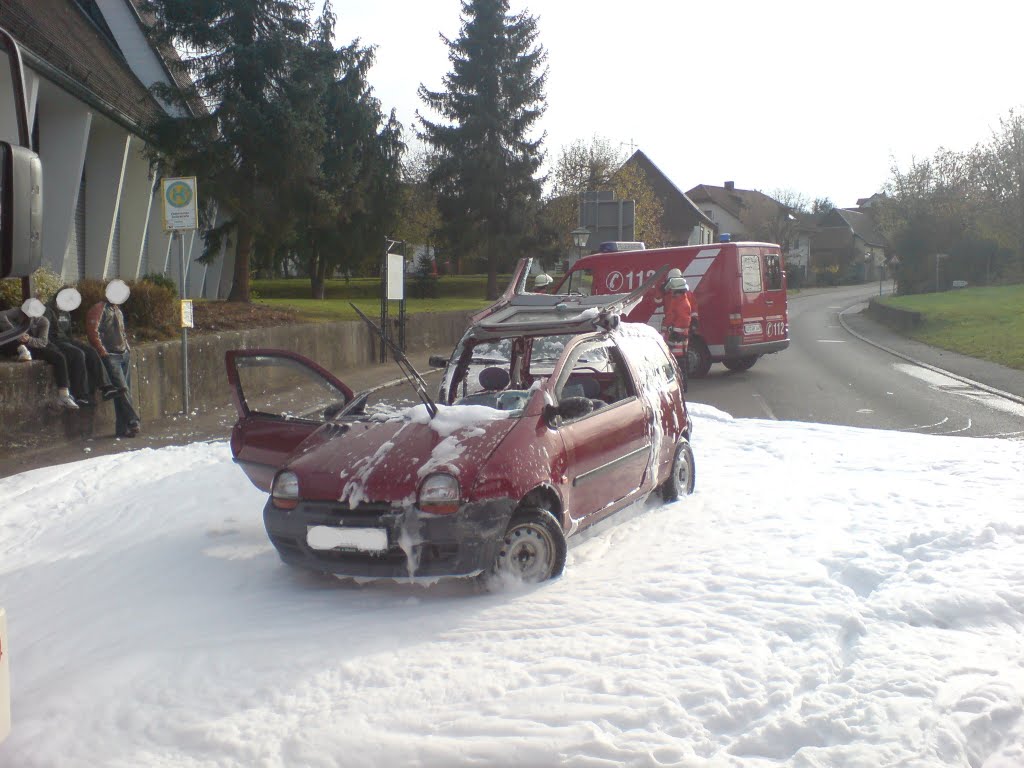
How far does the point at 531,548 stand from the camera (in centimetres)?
534

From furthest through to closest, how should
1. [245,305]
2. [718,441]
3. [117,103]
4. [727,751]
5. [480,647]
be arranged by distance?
[117,103] → [245,305] → [718,441] → [480,647] → [727,751]

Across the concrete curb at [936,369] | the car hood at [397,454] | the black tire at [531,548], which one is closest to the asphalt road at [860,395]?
the concrete curb at [936,369]

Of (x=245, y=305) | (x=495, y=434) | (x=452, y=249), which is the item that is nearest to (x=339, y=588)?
(x=495, y=434)

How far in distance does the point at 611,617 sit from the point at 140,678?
213 centimetres

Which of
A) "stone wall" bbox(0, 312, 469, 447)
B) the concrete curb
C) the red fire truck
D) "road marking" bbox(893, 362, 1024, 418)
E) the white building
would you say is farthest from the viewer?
the white building

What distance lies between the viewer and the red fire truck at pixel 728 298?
1828cm

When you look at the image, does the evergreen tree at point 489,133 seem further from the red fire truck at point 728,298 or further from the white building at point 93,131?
the red fire truck at point 728,298

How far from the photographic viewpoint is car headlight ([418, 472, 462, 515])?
5055 mm

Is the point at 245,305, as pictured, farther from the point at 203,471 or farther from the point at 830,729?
the point at 830,729

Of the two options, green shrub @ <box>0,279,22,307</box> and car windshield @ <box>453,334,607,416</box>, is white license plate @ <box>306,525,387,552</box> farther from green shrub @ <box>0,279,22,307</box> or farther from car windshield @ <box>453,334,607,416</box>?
green shrub @ <box>0,279,22,307</box>

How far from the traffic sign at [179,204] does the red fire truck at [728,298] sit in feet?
28.1

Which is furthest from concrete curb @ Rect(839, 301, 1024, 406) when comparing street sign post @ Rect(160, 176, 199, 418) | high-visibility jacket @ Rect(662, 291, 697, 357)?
street sign post @ Rect(160, 176, 199, 418)

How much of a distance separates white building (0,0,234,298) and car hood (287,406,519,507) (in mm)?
12658

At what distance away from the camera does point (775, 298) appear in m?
19.2
